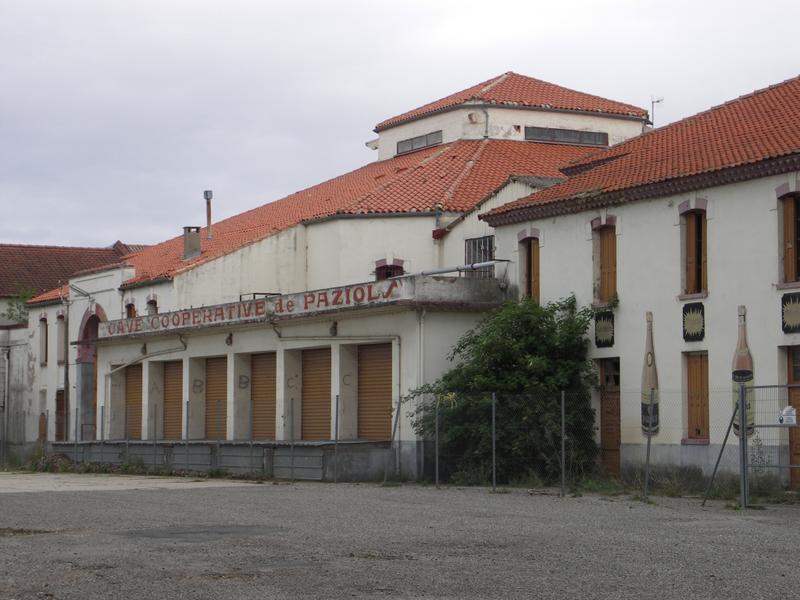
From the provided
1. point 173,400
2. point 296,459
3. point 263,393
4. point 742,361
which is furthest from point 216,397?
point 742,361

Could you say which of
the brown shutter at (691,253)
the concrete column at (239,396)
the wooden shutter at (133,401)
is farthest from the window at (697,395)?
the wooden shutter at (133,401)

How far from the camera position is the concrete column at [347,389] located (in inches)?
1480

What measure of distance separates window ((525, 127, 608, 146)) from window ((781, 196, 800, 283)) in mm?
21054

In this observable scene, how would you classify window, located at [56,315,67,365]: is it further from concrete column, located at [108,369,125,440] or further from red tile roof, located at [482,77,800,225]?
red tile roof, located at [482,77,800,225]

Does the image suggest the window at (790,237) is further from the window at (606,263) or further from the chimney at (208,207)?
the chimney at (208,207)

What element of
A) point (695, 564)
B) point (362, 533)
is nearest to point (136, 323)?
point (362, 533)

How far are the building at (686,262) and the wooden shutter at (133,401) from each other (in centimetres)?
1820

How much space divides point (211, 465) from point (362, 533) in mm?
20070

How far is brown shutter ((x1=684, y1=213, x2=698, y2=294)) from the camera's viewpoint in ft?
98.0

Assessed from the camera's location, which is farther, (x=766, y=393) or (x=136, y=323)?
(x=136, y=323)

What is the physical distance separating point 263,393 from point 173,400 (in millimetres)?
5903

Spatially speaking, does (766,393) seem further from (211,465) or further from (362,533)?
(211,465)

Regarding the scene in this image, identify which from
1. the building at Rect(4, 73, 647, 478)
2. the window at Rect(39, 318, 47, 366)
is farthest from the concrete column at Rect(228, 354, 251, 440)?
the window at Rect(39, 318, 47, 366)

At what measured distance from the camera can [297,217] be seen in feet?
160
